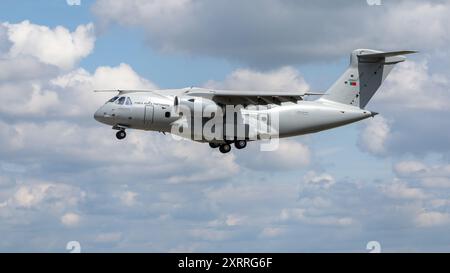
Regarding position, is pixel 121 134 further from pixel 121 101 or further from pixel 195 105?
pixel 195 105

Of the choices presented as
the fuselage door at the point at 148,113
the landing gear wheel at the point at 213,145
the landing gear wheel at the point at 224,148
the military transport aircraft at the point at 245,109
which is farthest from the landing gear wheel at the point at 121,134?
the landing gear wheel at the point at 224,148

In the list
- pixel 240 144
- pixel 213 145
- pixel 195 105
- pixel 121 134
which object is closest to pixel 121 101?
pixel 121 134

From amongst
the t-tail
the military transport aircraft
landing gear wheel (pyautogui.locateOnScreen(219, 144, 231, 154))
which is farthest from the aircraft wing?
the t-tail

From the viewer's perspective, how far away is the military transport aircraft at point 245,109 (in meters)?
47.7

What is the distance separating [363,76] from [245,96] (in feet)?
33.6

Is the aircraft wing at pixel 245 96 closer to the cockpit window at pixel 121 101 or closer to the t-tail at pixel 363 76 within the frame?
the cockpit window at pixel 121 101

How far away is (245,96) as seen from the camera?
4847cm

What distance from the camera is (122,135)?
4809 centimetres

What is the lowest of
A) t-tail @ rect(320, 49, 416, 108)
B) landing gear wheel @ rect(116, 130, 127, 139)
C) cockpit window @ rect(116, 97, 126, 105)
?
landing gear wheel @ rect(116, 130, 127, 139)

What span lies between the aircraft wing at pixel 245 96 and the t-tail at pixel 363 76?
656 centimetres

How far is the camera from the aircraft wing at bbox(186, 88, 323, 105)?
4777 cm

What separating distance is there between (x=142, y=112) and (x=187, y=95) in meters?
2.84

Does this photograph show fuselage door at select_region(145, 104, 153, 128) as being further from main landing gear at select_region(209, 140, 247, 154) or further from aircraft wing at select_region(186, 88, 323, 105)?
main landing gear at select_region(209, 140, 247, 154)
